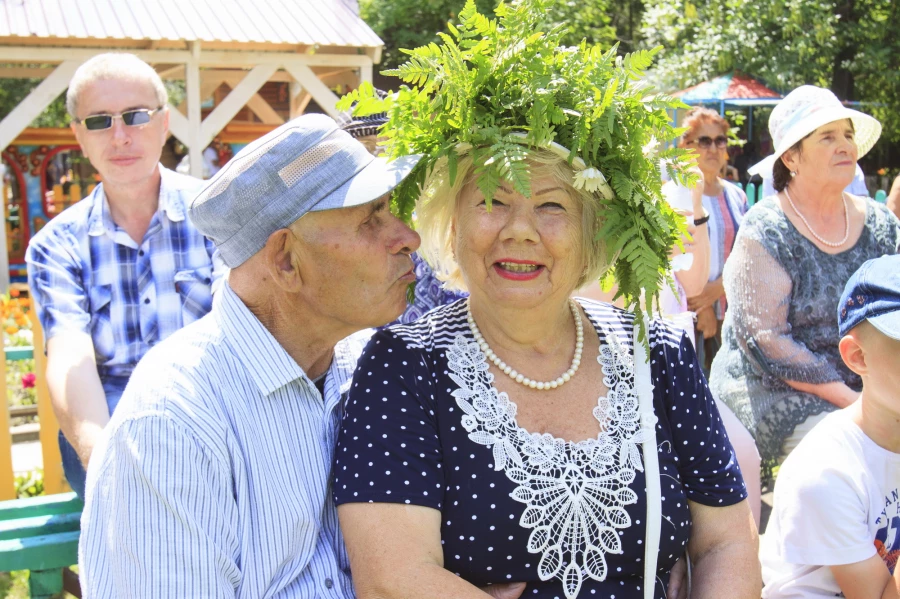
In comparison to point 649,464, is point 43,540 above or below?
below

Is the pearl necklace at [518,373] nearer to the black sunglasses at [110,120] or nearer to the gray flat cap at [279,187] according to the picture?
the gray flat cap at [279,187]

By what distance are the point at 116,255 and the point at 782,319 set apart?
107 inches

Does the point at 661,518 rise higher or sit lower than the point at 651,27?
lower

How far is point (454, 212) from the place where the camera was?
90.7 inches

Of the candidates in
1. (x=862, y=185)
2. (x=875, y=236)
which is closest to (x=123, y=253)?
(x=875, y=236)

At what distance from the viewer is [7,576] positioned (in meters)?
4.20

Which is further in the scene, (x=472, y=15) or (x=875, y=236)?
(x=875, y=236)

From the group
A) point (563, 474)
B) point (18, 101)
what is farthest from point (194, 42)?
point (18, 101)

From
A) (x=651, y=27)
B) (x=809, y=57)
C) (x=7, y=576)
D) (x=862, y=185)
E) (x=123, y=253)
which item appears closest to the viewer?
(x=123, y=253)

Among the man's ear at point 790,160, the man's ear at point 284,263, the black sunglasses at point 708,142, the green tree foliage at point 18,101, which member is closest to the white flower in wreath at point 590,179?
A: the man's ear at point 284,263

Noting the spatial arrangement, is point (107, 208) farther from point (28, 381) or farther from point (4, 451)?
point (28, 381)

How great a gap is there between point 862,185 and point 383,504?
18.5 feet

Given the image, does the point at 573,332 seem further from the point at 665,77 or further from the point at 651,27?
the point at 651,27

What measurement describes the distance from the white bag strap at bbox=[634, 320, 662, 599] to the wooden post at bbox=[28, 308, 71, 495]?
8.91 feet
